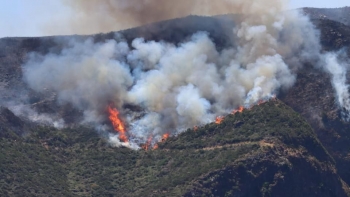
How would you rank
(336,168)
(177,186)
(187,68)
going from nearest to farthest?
(177,186), (336,168), (187,68)

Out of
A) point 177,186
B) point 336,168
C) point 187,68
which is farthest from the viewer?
point 187,68

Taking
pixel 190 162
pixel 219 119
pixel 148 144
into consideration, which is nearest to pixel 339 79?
pixel 219 119

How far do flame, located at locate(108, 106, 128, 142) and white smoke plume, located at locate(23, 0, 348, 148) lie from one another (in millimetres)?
1144

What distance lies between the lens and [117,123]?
7121 inches

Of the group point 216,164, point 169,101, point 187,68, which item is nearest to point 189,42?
point 187,68

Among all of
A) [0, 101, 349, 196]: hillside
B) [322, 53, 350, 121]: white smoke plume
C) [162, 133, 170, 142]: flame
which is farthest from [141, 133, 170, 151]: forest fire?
[322, 53, 350, 121]: white smoke plume

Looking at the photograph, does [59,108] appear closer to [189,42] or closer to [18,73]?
[18,73]

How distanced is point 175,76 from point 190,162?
3073cm

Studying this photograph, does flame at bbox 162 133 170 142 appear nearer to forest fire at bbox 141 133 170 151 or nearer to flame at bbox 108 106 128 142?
forest fire at bbox 141 133 170 151

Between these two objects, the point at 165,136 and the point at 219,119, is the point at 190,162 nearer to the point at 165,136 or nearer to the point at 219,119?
the point at 165,136

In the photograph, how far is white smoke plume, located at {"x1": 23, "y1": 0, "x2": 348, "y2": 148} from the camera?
18162cm

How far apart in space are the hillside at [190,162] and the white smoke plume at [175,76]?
577cm

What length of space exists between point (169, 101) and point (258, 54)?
2285 cm

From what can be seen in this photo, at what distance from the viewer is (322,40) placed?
199125mm
